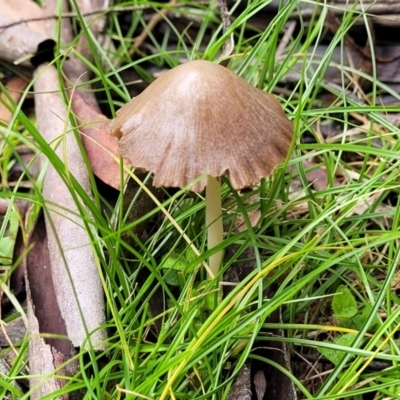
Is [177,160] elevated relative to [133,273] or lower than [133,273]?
elevated

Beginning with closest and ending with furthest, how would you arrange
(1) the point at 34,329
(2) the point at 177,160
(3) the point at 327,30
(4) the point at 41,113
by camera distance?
(2) the point at 177,160 < (1) the point at 34,329 < (4) the point at 41,113 < (3) the point at 327,30

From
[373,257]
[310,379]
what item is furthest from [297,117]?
[310,379]

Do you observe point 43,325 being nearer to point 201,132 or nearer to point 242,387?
point 242,387

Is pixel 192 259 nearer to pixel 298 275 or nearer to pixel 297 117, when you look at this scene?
pixel 298 275

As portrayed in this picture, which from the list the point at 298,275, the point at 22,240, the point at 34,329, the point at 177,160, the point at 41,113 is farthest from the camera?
the point at 41,113

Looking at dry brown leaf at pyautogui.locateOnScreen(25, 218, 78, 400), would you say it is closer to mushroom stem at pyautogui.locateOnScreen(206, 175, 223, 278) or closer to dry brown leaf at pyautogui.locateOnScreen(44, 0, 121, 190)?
dry brown leaf at pyautogui.locateOnScreen(44, 0, 121, 190)

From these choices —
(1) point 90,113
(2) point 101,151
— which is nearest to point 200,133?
(2) point 101,151

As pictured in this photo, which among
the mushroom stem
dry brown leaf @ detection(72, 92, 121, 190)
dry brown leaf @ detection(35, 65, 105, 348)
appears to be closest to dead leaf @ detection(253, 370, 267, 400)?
the mushroom stem

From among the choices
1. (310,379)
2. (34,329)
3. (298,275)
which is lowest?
(310,379)
